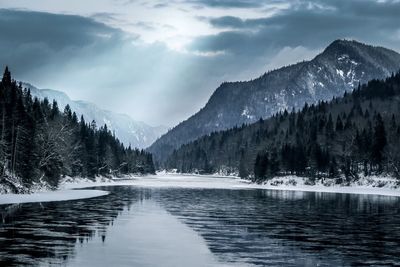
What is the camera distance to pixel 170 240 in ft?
97.9

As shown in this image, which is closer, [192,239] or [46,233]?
[192,239]

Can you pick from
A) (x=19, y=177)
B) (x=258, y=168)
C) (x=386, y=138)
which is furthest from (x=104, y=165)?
(x=19, y=177)

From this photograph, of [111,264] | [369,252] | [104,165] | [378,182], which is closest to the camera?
[111,264]

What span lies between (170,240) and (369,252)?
1116 cm

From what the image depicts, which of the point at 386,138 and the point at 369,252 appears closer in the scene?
the point at 369,252

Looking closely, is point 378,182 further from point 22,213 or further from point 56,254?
point 56,254

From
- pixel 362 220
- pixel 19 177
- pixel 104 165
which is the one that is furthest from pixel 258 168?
pixel 362 220

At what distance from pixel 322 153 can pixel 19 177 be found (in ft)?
310

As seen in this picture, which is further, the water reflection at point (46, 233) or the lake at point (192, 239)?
the lake at point (192, 239)

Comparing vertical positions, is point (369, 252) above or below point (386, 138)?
below

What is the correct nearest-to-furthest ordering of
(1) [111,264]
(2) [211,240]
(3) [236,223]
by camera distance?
(1) [111,264]
(2) [211,240]
(3) [236,223]

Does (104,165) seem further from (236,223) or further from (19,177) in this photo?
(236,223)

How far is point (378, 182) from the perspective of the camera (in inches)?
4572

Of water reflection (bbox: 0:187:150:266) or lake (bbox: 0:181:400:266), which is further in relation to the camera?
lake (bbox: 0:181:400:266)
